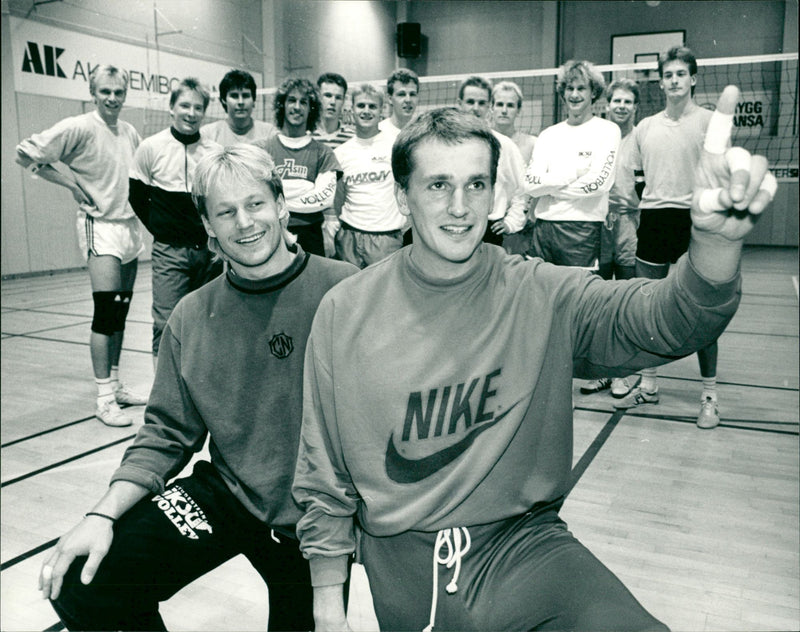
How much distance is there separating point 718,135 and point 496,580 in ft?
2.37

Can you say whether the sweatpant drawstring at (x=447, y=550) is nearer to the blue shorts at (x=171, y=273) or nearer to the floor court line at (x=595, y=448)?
the floor court line at (x=595, y=448)

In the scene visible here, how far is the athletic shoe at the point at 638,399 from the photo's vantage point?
354 centimetres

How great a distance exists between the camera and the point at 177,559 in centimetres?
135

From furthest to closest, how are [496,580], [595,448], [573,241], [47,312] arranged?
1. [47,312]
2. [595,448]
3. [573,241]
4. [496,580]

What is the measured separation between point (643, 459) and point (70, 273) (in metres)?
7.63

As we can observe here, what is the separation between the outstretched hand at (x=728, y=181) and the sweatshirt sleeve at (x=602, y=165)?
1.96ft

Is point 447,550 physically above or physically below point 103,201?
below

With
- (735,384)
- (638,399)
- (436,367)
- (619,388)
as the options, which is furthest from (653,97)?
(436,367)

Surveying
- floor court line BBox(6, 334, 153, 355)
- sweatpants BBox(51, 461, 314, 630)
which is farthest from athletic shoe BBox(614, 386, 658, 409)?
floor court line BBox(6, 334, 153, 355)

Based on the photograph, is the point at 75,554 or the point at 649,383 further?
the point at 649,383

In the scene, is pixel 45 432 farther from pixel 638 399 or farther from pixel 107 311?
pixel 638 399

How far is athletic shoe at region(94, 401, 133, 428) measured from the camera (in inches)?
128

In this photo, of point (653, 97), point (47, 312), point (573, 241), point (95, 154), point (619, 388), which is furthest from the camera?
point (653, 97)

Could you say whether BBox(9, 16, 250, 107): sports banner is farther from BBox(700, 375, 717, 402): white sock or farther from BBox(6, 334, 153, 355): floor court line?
BBox(6, 334, 153, 355): floor court line
